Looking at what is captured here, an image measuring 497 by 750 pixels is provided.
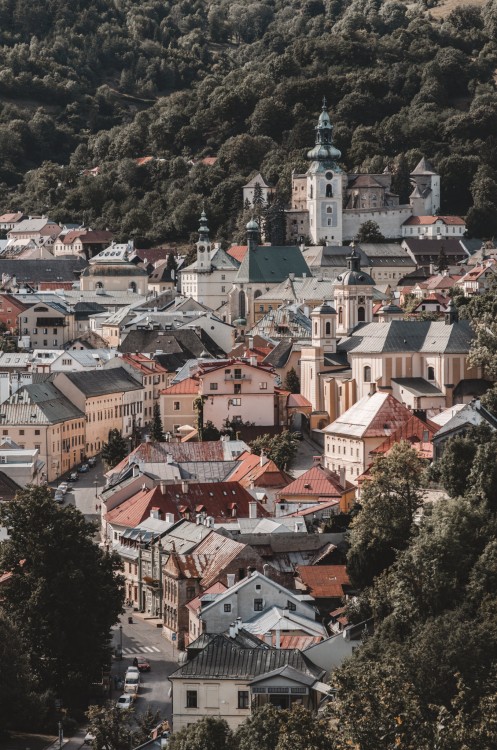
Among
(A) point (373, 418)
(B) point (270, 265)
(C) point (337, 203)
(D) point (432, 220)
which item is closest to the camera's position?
(A) point (373, 418)

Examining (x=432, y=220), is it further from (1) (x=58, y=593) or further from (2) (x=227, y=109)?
(1) (x=58, y=593)

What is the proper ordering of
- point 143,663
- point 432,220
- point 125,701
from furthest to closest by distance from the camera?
point 432,220 → point 143,663 → point 125,701

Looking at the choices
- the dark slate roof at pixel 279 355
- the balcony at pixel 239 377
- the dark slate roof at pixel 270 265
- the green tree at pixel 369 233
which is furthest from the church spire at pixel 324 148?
the balcony at pixel 239 377

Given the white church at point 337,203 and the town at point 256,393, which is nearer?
the town at point 256,393

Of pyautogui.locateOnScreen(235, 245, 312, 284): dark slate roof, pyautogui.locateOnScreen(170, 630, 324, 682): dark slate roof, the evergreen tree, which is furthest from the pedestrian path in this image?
pyautogui.locateOnScreen(235, 245, 312, 284): dark slate roof

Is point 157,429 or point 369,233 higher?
point 369,233

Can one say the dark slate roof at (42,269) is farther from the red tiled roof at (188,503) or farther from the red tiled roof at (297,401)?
the red tiled roof at (188,503)

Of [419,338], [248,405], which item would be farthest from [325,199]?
[419,338]
